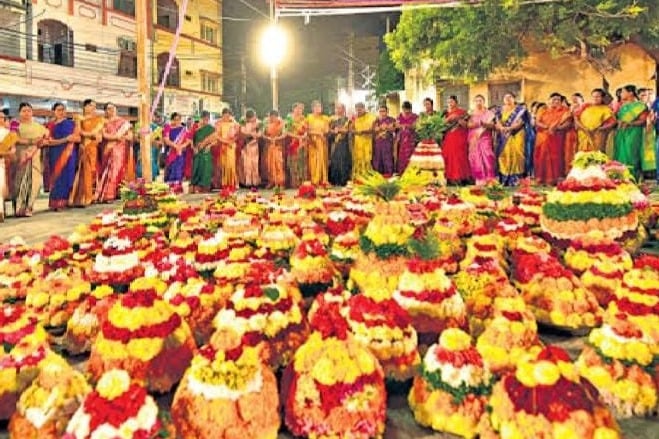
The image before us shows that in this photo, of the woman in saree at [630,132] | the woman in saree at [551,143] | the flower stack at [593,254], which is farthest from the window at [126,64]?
the flower stack at [593,254]

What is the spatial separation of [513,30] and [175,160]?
35.9 feet

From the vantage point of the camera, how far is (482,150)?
41.9 ft

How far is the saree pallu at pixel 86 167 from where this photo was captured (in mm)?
11281

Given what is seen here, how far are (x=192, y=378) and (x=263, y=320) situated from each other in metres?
0.70

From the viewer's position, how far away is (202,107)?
35.2 m

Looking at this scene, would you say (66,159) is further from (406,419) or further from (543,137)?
(406,419)

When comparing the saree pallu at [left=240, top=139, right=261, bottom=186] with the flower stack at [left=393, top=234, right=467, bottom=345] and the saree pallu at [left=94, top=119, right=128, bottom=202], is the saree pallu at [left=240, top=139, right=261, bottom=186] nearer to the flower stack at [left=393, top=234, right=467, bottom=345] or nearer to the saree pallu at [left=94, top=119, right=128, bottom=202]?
the saree pallu at [left=94, top=119, right=128, bottom=202]

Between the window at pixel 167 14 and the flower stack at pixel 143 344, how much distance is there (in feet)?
105

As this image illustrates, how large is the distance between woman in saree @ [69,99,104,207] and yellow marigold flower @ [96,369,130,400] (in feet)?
31.0

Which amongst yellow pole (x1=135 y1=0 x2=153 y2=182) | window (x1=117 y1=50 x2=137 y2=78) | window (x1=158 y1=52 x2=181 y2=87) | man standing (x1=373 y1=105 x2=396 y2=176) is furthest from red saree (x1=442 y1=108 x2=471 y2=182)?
window (x1=158 y1=52 x2=181 y2=87)

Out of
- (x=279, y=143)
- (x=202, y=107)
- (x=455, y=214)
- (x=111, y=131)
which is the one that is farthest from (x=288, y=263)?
(x=202, y=107)

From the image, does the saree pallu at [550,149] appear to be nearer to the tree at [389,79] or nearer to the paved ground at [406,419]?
the paved ground at [406,419]

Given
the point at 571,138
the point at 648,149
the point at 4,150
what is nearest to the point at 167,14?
the point at 4,150

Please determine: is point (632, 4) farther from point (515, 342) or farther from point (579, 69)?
point (515, 342)
